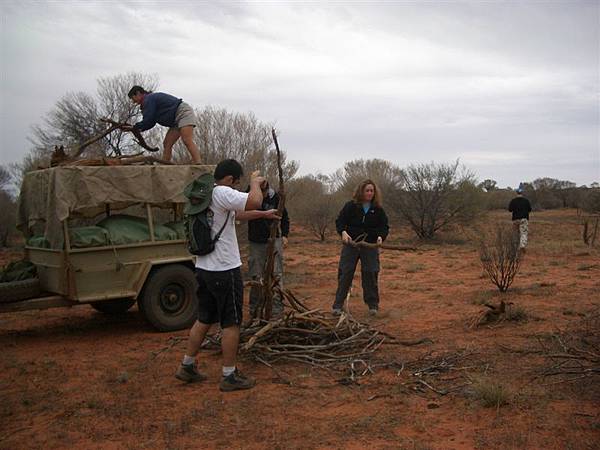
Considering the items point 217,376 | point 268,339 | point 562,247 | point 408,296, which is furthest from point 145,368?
point 562,247

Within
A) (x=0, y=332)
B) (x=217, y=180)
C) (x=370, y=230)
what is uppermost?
(x=217, y=180)

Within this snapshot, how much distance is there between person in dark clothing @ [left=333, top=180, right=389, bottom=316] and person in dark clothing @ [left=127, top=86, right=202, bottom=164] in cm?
212

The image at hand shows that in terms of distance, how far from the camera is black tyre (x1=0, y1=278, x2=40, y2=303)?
6.36 metres

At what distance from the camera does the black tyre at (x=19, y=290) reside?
6.36 m

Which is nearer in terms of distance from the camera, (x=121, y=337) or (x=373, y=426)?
(x=373, y=426)

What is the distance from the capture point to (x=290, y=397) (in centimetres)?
464

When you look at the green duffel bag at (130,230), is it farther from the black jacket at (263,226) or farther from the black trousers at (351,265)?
the black trousers at (351,265)

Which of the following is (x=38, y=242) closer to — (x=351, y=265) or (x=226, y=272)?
(x=226, y=272)

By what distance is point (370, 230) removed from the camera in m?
7.30

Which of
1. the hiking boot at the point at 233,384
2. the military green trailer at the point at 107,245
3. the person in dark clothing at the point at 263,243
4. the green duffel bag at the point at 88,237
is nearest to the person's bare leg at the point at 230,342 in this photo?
the hiking boot at the point at 233,384

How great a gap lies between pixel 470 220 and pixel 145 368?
1816 centimetres

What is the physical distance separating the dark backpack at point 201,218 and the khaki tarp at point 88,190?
222cm

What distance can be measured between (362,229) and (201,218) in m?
3.06

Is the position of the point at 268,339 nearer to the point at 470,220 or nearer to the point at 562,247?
the point at 562,247
